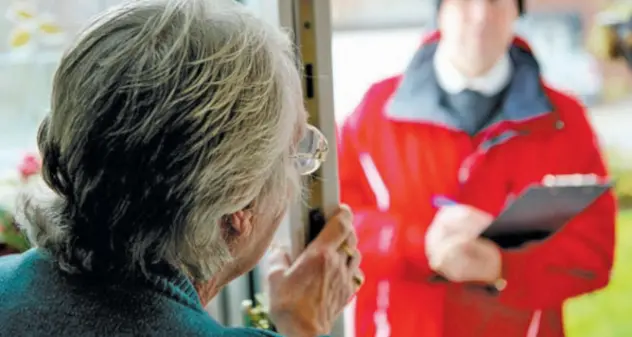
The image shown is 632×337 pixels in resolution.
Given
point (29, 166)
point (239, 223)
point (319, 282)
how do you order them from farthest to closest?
point (29, 166), point (319, 282), point (239, 223)

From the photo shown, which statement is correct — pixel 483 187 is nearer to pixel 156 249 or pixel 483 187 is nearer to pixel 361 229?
pixel 361 229

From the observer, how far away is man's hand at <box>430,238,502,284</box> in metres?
1.20

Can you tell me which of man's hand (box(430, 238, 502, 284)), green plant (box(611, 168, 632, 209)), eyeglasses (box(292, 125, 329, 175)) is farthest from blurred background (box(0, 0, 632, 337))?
eyeglasses (box(292, 125, 329, 175))

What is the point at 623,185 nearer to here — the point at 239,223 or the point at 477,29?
the point at 477,29

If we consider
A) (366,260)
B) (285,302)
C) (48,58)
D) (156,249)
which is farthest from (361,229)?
(48,58)

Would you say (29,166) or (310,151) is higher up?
(310,151)

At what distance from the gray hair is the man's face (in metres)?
0.45

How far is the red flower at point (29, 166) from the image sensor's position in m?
1.52

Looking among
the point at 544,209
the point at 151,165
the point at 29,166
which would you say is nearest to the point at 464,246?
the point at 544,209

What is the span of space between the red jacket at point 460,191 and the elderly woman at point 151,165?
417mm

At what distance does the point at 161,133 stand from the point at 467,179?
59 centimetres

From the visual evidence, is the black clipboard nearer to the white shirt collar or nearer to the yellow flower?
the white shirt collar

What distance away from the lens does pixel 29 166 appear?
1527mm

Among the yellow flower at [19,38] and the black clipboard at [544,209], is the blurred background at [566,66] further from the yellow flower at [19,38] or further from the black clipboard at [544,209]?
the yellow flower at [19,38]
